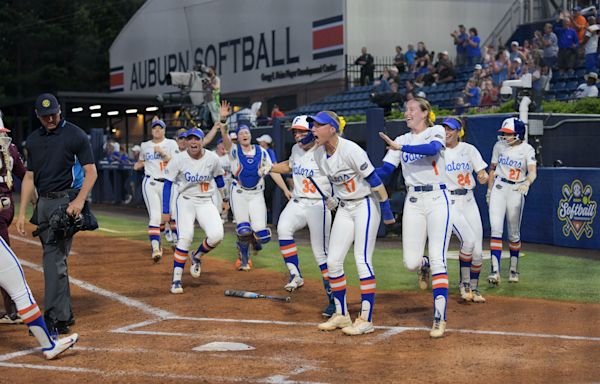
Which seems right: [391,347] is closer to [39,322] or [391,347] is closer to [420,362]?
[420,362]

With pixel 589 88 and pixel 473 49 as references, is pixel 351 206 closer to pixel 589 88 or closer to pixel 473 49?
pixel 589 88

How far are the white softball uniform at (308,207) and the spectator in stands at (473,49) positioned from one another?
1629 cm

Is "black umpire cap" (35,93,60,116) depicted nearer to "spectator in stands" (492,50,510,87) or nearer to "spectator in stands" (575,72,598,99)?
"spectator in stands" (575,72,598,99)

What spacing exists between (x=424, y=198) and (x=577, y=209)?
25.7 ft

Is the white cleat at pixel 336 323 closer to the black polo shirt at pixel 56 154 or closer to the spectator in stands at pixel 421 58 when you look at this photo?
the black polo shirt at pixel 56 154

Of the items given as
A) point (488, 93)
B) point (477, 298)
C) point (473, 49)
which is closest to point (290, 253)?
point (477, 298)

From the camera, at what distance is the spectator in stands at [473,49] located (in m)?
26.0

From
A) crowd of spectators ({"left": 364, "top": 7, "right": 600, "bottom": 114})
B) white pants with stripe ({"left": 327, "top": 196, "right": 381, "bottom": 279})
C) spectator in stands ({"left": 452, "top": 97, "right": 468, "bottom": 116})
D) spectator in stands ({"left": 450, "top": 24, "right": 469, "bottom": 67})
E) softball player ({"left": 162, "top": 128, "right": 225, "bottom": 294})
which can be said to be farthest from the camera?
spectator in stands ({"left": 450, "top": 24, "right": 469, "bottom": 67})

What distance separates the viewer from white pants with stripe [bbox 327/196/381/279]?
8695 millimetres

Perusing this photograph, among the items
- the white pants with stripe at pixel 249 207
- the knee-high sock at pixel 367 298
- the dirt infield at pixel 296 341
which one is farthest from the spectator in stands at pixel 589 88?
the knee-high sock at pixel 367 298

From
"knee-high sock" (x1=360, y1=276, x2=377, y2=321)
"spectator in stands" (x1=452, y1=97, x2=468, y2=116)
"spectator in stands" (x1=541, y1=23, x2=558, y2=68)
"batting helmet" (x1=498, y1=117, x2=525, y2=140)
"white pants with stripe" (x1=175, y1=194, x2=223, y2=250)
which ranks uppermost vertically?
"spectator in stands" (x1=541, y1=23, x2=558, y2=68)

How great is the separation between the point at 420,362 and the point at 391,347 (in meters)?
0.66

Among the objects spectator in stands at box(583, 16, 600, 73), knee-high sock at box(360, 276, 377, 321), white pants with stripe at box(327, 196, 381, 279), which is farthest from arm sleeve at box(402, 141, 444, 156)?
spectator in stands at box(583, 16, 600, 73)

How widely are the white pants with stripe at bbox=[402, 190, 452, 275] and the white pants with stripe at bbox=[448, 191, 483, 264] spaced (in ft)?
5.22
